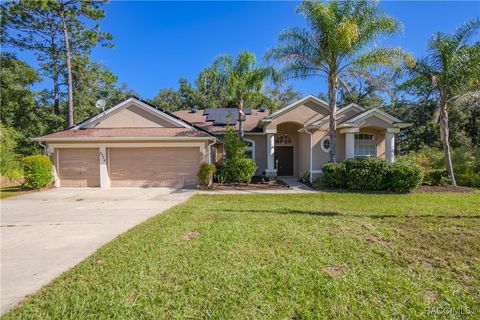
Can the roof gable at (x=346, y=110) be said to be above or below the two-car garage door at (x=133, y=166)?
above

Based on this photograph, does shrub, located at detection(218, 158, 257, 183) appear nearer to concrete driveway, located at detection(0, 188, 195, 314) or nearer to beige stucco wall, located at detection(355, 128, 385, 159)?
concrete driveway, located at detection(0, 188, 195, 314)

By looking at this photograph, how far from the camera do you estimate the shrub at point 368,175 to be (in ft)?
36.3

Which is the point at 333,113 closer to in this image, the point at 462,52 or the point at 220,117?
the point at 462,52

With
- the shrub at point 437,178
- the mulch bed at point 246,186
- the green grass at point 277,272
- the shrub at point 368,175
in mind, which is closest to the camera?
the green grass at point 277,272

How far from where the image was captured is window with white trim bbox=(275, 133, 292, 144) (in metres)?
17.6

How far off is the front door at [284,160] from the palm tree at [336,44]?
5.21 metres

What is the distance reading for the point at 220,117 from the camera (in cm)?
1873

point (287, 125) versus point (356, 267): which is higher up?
point (287, 125)

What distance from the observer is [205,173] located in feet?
40.4

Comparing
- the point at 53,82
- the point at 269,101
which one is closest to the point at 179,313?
the point at 269,101

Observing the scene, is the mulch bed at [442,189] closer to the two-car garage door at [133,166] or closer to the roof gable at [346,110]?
the roof gable at [346,110]

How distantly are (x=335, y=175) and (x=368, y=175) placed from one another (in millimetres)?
1405

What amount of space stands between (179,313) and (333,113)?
12.1 meters

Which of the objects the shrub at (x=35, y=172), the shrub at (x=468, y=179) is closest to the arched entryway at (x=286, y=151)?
the shrub at (x=468, y=179)
